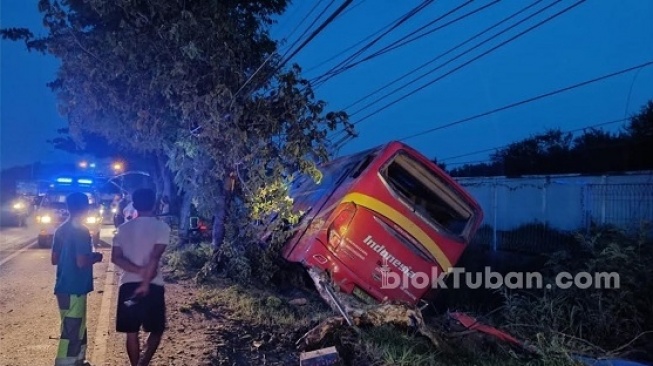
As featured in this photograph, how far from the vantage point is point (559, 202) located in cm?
1428

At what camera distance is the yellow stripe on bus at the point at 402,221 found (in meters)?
7.20

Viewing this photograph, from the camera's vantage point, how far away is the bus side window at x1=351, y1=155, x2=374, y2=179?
25.1ft

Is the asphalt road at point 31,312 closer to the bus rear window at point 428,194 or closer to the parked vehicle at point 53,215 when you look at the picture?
the parked vehicle at point 53,215

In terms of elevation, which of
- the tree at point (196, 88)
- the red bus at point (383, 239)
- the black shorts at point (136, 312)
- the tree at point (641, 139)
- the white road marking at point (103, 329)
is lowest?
the white road marking at point (103, 329)

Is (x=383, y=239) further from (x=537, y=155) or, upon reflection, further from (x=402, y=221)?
(x=537, y=155)

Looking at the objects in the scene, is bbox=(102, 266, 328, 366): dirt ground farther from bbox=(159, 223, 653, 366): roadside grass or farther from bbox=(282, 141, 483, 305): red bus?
bbox=(282, 141, 483, 305): red bus

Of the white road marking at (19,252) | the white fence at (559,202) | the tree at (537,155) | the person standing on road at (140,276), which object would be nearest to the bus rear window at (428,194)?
the white fence at (559,202)

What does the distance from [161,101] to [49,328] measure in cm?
439

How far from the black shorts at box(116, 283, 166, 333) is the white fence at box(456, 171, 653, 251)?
8672 millimetres

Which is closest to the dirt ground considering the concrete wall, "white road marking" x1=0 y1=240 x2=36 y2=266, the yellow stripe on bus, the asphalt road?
the asphalt road

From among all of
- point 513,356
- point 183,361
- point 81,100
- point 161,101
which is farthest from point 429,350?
point 81,100

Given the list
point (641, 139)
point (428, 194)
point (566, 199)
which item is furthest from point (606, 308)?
point (641, 139)

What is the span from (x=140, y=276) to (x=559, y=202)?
42.8 feet

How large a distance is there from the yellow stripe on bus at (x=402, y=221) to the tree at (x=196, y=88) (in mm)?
1336
